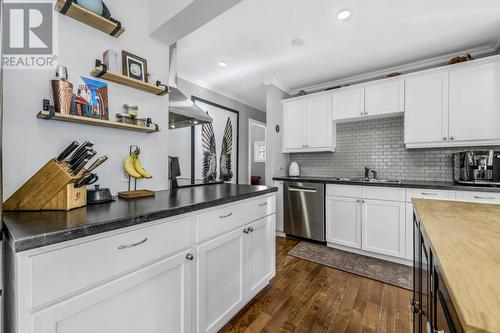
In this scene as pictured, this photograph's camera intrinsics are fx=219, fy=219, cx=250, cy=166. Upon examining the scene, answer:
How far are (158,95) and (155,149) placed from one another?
45cm

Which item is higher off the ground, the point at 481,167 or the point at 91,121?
the point at 91,121

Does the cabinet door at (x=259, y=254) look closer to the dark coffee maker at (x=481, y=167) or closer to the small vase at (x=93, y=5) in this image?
the small vase at (x=93, y=5)

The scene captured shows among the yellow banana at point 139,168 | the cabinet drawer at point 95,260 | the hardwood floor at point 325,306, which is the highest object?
the yellow banana at point 139,168

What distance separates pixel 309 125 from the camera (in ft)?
11.6

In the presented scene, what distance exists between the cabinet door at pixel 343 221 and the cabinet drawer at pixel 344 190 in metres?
0.05

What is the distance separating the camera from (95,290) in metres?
0.85

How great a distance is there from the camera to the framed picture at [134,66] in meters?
1.58

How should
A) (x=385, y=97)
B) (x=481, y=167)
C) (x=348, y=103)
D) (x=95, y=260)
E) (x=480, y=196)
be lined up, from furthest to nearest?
(x=348, y=103), (x=385, y=97), (x=481, y=167), (x=480, y=196), (x=95, y=260)

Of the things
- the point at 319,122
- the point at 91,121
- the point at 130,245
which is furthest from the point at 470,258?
the point at 319,122

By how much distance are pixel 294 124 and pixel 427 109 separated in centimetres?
174

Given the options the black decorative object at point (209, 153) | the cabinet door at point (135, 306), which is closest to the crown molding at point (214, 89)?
the black decorative object at point (209, 153)

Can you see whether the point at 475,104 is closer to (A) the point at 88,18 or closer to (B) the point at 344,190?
(B) the point at 344,190

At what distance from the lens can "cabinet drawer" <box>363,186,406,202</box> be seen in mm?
2532

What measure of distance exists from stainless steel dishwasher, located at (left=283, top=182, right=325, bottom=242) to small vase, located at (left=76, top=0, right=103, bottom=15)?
9.21ft
